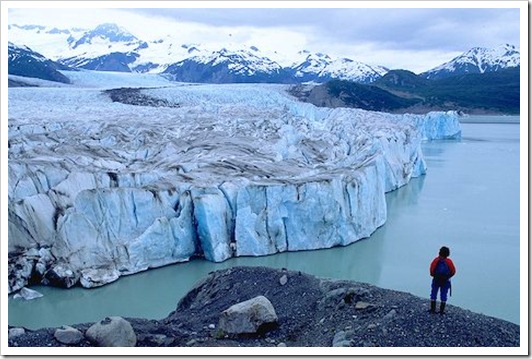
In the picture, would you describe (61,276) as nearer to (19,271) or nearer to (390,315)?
(19,271)

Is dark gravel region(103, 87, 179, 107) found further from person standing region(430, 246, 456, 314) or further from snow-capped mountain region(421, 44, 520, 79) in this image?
snow-capped mountain region(421, 44, 520, 79)

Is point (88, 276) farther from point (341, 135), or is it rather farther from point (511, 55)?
point (511, 55)

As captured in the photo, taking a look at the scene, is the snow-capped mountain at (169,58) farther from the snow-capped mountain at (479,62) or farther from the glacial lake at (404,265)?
the glacial lake at (404,265)

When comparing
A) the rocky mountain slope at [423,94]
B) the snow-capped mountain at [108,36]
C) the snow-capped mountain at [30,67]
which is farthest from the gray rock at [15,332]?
the snow-capped mountain at [108,36]

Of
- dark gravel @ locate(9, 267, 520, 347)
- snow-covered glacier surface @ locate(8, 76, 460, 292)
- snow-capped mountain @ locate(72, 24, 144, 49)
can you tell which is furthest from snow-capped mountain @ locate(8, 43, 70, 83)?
snow-capped mountain @ locate(72, 24, 144, 49)

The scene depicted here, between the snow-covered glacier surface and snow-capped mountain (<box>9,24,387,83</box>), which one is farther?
snow-capped mountain (<box>9,24,387,83</box>)
